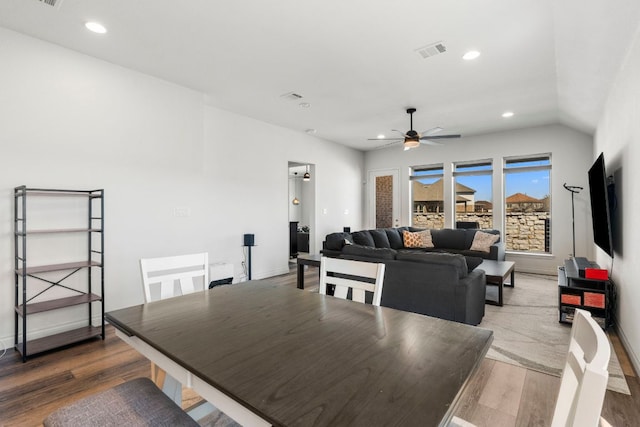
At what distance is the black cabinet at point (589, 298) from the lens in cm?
329

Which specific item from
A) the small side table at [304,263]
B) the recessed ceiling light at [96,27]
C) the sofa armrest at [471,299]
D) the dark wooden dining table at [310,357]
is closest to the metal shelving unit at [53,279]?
the recessed ceiling light at [96,27]

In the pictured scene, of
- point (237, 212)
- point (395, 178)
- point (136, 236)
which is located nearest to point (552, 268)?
point (395, 178)

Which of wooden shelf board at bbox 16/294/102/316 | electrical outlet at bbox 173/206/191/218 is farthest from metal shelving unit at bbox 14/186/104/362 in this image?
electrical outlet at bbox 173/206/191/218

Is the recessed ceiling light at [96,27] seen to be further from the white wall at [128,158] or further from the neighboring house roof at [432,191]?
the neighboring house roof at [432,191]

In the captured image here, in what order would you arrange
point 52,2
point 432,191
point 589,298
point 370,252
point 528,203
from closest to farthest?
point 52,2 → point 589,298 → point 370,252 → point 528,203 → point 432,191

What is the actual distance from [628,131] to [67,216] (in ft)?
17.4

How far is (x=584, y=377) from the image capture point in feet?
1.85

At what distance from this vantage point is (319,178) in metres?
7.02

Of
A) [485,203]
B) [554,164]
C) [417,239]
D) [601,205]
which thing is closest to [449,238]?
[417,239]

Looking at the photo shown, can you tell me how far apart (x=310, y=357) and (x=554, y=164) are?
22.5ft

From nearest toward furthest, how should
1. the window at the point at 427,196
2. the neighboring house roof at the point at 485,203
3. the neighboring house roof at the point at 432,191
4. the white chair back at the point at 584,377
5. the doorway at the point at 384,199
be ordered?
the white chair back at the point at 584,377 → the neighboring house roof at the point at 485,203 → the neighboring house roof at the point at 432,191 → the window at the point at 427,196 → the doorway at the point at 384,199

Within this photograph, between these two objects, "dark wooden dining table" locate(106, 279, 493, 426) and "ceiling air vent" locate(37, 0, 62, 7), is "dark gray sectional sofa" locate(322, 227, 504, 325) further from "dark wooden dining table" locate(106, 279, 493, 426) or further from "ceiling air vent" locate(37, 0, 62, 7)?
"ceiling air vent" locate(37, 0, 62, 7)

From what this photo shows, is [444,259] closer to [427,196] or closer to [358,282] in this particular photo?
[358,282]

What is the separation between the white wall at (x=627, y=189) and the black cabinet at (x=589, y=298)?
11cm
